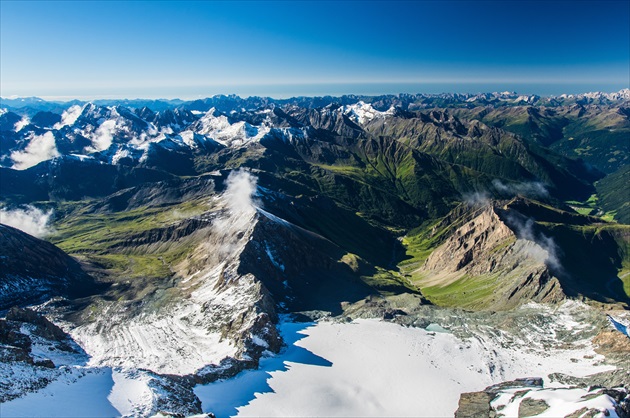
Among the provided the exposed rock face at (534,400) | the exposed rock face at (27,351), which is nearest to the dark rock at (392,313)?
the exposed rock face at (534,400)

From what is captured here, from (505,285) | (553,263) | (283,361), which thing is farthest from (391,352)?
(553,263)

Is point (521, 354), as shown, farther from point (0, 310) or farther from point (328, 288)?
point (0, 310)

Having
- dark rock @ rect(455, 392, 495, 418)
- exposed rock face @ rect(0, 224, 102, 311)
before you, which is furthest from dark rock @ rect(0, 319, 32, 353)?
dark rock @ rect(455, 392, 495, 418)

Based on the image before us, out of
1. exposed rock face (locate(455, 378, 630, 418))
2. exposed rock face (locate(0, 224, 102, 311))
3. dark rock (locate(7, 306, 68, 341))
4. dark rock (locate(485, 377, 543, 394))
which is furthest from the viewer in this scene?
exposed rock face (locate(0, 224, 102, 311))

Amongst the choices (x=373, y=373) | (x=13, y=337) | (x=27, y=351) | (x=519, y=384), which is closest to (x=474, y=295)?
(x=519, y=384)

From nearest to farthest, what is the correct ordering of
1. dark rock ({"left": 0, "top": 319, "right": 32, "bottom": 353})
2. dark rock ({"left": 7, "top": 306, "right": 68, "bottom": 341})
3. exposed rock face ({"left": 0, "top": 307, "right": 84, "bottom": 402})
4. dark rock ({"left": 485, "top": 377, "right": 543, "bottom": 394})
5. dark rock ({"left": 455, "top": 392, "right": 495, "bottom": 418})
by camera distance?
1. exposed rock face ({"left": 0, "top": 307, "right": 84, "bottom": 402})
2. dark rock ({"left": 455, "top": 392, "right": 495, "bottom": 418})
3. dark rock ({"left": 0, "top": 319, "right": 32, "bottom": 353})
4. dark rock ({"left": 485, "top": 377, "right": 543, "bottom": 394})
5. dark rock ({"left": 7, "top": 306, "right": 68, "bottom": 341})

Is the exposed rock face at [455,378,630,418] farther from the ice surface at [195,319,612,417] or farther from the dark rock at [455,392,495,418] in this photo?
the ice surface at [195,319,612,417]

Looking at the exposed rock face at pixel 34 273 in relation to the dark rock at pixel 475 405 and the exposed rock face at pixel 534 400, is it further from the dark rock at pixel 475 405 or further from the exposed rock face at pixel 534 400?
the exposed rock face at pixel 534 400

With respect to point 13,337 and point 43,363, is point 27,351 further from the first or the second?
point 43,363
